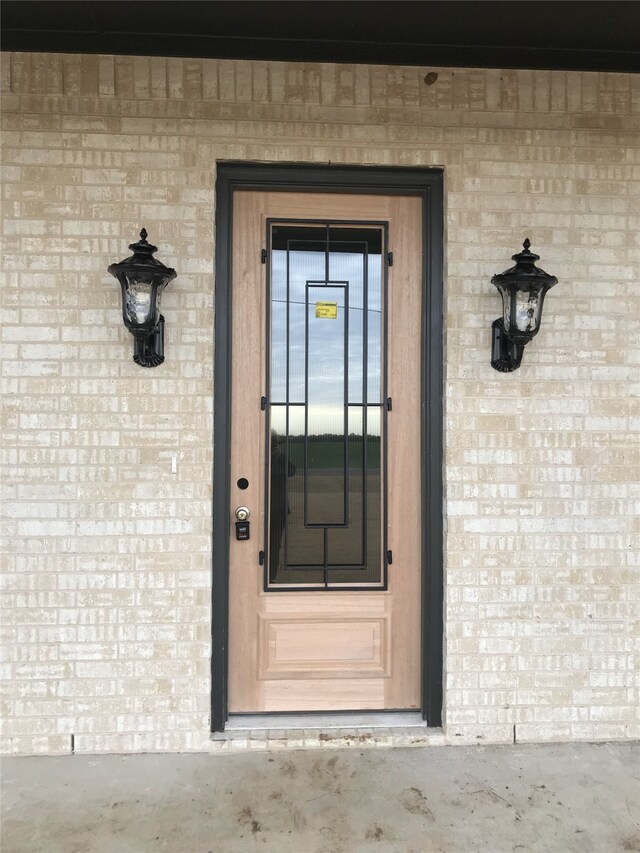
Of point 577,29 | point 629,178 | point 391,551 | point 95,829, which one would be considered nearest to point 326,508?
point 391,551

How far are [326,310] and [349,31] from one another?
3.35ft

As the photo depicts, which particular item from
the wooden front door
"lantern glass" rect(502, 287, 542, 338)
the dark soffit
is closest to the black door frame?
the wooden front door

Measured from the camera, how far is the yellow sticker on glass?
2188 millimetres

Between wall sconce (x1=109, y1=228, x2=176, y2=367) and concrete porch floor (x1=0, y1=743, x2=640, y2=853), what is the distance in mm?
1641

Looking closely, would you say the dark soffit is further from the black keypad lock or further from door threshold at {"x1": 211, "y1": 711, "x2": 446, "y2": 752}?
door threshold at {"x1": 211, "y1": 711, "x2": 446, "y2": 752}

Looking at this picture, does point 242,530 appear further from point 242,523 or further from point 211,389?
point 211,389

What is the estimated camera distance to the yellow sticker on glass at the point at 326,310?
7.18 ft

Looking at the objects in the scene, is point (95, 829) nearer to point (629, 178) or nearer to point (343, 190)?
point (343, 190)

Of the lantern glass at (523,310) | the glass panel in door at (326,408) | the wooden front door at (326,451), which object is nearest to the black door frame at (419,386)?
the wooden front door at (326,451)

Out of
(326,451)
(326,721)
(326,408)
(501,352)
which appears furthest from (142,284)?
(326,721)

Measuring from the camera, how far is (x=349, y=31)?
1953 millimetres

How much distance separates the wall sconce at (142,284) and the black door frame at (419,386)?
0.25m

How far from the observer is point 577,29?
76.4 inches

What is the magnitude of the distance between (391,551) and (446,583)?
252 millimetres
